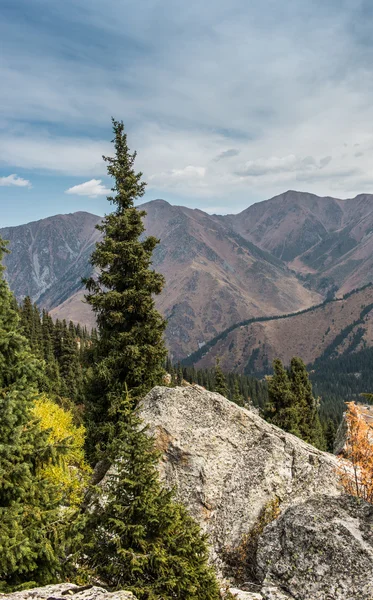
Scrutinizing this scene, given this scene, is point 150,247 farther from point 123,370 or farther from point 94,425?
point 94,425

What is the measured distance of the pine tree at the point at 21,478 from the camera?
9.20 metres

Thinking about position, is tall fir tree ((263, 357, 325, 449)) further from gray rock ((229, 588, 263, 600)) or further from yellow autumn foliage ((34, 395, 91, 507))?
gray rock ((229, 588, 263, 600))

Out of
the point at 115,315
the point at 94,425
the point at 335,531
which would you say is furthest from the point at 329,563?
the point at 115,315

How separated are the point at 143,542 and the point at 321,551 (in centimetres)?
590

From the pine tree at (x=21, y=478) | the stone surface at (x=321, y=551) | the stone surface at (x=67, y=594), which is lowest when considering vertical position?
the stone surface at (x=321, y=551)

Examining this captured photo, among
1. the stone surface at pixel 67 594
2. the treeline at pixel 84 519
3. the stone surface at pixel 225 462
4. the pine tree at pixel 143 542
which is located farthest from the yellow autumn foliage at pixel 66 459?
the stone surface at pixel 225 462

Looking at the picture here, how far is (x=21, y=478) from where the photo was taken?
1030 centimetres

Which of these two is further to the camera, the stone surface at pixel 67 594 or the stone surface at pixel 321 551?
the stone surface at pixel 321 551

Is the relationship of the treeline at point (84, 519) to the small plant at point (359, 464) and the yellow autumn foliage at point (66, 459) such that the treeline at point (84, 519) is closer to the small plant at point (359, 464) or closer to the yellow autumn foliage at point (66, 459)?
the yellow autumn foliage at point (66, 459)

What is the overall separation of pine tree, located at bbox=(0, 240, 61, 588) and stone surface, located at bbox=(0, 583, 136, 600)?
900 millimetres

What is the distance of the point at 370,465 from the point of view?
15.5m

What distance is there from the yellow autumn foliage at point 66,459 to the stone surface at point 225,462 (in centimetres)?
401

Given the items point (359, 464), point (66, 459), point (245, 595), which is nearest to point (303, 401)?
point (359, 464)

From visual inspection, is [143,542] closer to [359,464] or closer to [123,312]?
[359,464]
